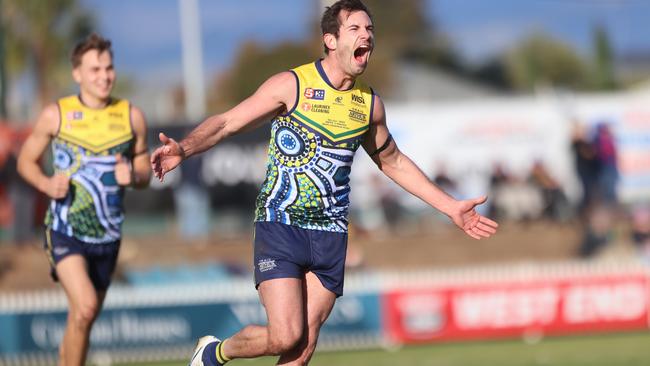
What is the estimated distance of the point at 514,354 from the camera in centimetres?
1466

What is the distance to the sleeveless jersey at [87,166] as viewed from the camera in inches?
364

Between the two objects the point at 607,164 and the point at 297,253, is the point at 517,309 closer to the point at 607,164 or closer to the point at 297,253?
the point at 607,164

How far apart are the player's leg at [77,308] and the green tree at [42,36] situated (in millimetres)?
43575

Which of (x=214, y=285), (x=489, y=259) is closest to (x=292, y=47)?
(x=489, y=259)

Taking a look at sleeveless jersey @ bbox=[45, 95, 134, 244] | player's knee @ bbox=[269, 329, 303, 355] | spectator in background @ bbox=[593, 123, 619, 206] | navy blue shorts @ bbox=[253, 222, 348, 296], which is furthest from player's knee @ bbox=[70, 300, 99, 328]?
spectator in background @ bbox=[593, 123, 619, 206]

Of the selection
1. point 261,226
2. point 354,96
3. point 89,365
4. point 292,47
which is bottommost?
point 89,365

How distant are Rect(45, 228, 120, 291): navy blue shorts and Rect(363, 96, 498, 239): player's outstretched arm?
2495mm

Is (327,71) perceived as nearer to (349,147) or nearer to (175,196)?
(349,147)

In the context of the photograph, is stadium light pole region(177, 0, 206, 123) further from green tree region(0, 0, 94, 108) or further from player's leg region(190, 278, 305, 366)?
player's leg region(190, 278, 305, 366)

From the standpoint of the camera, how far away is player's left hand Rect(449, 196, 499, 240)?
301 inches

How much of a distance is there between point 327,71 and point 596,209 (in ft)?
58.7

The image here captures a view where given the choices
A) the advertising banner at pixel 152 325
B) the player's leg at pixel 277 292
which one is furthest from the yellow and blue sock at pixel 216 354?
the advertising banner at pixel 152 325

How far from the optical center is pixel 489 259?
24.6m

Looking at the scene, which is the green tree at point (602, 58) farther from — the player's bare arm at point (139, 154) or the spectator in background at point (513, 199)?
the player's bare arm at point (139, 154)
